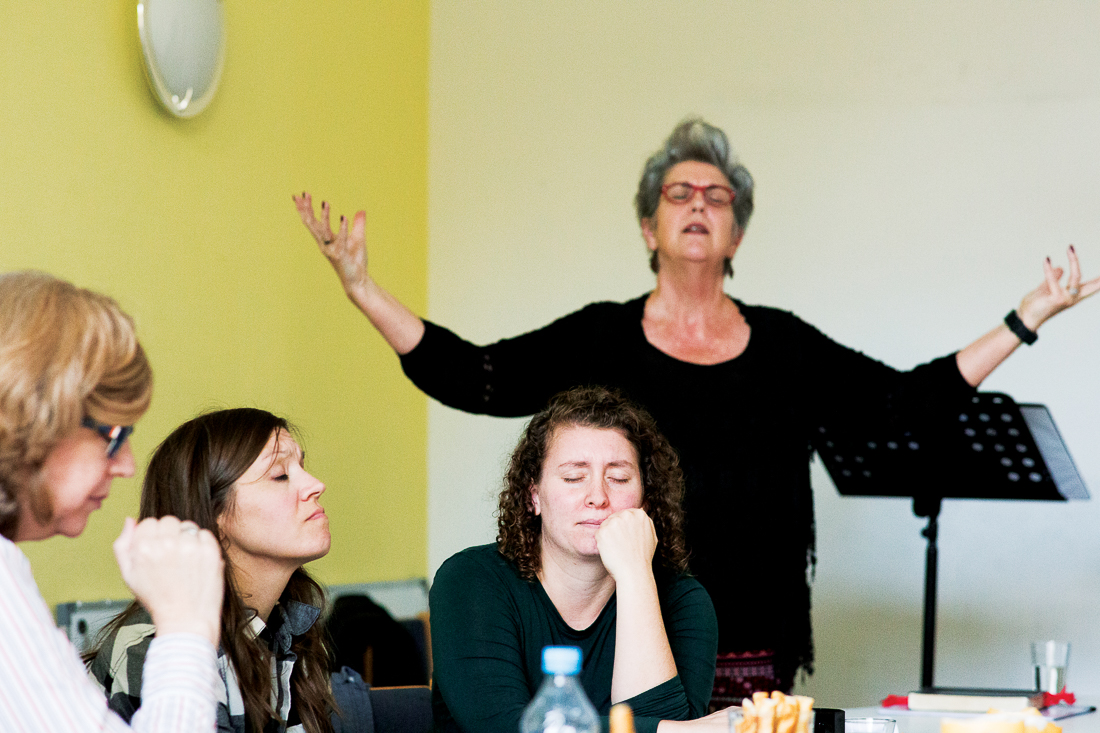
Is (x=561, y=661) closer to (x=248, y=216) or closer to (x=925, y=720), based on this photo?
(x=925, y=720)

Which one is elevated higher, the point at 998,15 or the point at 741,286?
the point at 998,15

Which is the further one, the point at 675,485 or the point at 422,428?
the point at 422,428

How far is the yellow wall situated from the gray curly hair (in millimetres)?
1039

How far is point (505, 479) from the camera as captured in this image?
1893 mm

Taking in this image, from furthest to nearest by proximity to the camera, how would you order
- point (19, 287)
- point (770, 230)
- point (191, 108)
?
point (770, 230) < point (191, 108) < point (19, 287)

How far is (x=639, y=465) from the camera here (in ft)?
6.07

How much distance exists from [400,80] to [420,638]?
1.87 m

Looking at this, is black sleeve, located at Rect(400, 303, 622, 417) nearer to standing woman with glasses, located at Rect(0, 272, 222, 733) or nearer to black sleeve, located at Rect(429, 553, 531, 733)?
black sleeve, located at Rect(429, 553, 531, 733)

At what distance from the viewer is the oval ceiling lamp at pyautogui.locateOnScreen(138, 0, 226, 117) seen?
8.31ft

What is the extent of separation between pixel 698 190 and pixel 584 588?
1.35 meters

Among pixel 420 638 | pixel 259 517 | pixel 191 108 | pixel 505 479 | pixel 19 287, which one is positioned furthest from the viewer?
pixel 420 638

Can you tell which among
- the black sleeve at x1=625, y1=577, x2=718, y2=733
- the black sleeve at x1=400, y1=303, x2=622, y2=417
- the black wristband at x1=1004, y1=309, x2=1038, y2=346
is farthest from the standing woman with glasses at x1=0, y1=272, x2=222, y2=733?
the black wristband at x1=1004, y1=309, x2=1038, y2=346

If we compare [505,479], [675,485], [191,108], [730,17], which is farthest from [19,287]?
[730,17]

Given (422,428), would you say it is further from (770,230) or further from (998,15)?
(998,15)
